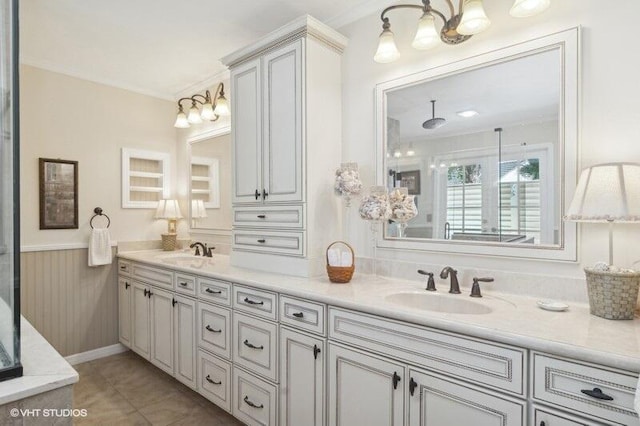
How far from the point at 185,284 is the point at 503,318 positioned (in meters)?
2.01

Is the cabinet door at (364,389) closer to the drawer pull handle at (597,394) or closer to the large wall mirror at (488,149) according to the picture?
the drawer pull handle at (597,394)

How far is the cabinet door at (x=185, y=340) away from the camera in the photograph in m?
2.46

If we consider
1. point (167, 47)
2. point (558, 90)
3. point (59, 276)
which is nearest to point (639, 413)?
point (558, 90)

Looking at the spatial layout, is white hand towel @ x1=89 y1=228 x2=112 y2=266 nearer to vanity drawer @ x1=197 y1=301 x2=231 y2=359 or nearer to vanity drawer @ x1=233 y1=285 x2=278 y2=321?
vanity drawer @ x1=197 y1=301 x2=231 y2=359

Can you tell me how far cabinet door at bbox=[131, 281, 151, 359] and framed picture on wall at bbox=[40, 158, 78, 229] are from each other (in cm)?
81

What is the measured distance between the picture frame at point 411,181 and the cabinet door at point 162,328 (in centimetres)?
183

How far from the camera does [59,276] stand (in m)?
3.11

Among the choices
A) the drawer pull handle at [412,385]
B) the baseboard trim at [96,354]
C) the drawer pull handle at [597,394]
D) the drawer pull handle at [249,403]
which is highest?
the drawer pull handle at [597,394]

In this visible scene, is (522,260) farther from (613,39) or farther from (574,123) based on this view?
(613,39)

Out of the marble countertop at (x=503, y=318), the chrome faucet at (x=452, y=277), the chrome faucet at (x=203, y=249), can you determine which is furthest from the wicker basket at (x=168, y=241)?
the chrome faucet at (x=452, y=277)

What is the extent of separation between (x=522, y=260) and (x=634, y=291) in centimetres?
46

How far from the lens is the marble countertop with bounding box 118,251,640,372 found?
106 centimetres

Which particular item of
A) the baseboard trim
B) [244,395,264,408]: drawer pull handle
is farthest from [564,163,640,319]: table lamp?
Result: the baseboard trim

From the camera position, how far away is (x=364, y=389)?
5.14 ft
